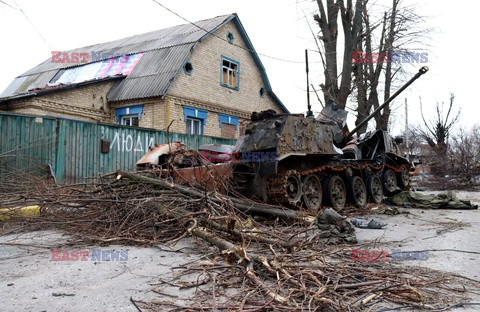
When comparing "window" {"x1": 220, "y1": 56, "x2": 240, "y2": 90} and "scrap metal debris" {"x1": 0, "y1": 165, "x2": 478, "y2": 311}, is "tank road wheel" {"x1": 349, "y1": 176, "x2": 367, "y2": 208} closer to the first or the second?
"scrap metal debris" {"x1": 0, "y1": 165, "x2": 478, "y2": 311}

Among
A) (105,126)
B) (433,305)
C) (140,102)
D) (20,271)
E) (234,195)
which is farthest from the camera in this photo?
(140,102)

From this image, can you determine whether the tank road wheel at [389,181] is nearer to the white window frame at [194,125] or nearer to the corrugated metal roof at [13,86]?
the white window frame at [194,125]

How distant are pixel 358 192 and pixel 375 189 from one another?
3.56 ft

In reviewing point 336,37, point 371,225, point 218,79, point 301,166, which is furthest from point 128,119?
point 371,225

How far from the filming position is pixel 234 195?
25.9 ft

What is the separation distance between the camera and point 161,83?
16.3m

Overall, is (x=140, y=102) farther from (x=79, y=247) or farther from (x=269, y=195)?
(x=79, y=247)

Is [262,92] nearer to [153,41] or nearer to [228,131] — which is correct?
[228,131]

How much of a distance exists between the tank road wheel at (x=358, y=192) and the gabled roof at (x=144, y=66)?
28.5ft

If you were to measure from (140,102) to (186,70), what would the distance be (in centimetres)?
254

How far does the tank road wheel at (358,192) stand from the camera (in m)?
10.3

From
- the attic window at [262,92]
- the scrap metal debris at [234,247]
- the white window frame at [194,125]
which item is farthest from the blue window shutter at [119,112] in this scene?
the scrap metal debris at [234,247]

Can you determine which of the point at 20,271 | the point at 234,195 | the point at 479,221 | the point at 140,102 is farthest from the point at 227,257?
the point at 140,102

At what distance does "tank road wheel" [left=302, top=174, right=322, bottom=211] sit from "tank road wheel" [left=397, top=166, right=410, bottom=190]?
5.15m
